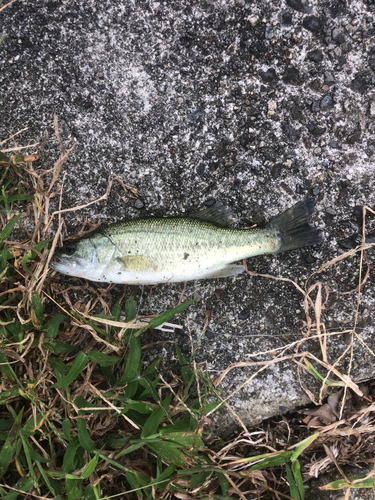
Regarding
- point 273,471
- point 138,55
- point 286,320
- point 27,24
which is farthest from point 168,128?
point 273,471

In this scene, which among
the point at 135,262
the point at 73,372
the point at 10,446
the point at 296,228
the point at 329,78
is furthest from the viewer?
the point at 329,78

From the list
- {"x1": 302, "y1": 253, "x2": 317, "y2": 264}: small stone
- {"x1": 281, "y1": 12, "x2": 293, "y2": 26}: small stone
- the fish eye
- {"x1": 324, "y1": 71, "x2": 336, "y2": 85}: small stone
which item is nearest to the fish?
the fish eye

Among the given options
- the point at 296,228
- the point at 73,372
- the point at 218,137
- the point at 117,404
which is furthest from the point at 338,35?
the point at 117,404

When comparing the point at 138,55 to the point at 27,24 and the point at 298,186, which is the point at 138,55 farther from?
the point at 298,186

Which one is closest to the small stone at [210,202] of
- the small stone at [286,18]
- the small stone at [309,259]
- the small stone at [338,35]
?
the small stone at [309,259]

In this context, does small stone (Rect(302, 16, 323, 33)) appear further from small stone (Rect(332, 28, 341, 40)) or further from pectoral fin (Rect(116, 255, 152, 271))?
pectoral fin (Rect(116, 255, 152, 271))

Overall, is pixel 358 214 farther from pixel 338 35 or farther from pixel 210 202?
pixel 338 35
